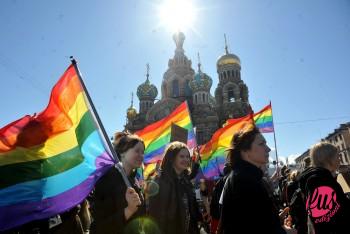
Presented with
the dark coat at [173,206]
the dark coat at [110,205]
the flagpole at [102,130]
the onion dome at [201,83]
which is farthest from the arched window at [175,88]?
the dark coat at [110,205]

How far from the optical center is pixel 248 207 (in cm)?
233

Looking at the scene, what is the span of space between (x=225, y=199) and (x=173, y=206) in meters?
1.05

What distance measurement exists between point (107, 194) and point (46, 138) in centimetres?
88

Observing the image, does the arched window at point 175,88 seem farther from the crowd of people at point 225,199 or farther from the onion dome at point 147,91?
the crowd of people at point 225,199

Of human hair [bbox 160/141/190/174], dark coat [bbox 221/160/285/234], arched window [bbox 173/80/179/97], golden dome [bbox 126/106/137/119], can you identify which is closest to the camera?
dark coat [bbox 221/160/285/234]

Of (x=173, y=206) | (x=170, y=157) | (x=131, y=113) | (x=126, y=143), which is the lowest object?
(x=173, y=206)

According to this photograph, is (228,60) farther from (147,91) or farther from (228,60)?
(147,91)

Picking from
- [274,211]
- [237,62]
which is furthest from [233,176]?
[237,62]

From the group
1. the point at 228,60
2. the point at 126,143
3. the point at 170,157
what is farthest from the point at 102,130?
the point at 228,60

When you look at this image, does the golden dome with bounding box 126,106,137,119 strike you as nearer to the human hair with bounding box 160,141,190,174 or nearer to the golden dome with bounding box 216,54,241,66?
the golden dome with bounding box 216,54,241,66

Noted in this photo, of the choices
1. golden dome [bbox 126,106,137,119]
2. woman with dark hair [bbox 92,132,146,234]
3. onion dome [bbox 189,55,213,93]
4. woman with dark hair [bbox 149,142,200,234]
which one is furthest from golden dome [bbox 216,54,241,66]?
woman with dark hair [bbox 92,132,146,234]

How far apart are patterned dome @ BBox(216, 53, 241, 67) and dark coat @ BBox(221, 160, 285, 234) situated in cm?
3851

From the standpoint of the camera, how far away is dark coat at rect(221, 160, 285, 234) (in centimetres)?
227

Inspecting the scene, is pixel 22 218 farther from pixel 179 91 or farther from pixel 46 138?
pixel 179 91
